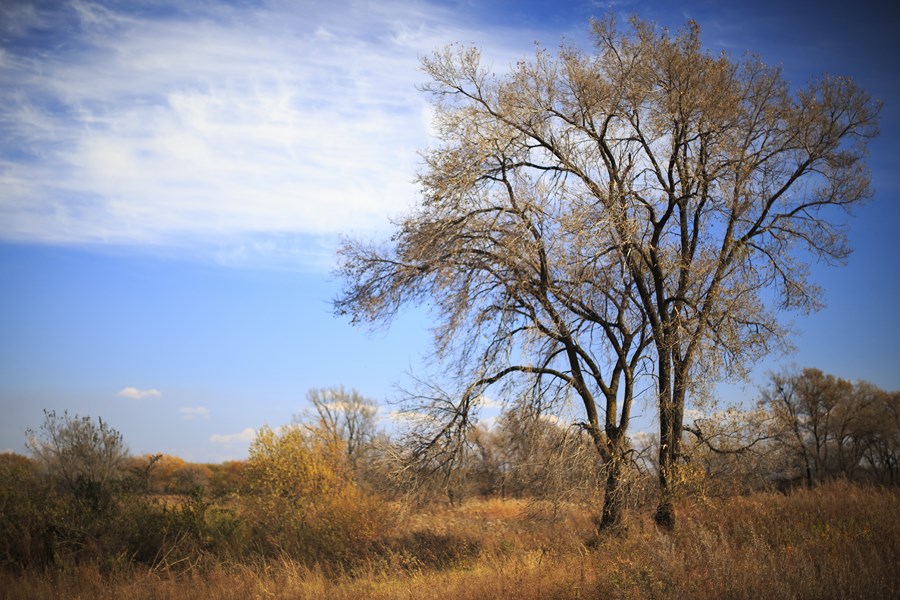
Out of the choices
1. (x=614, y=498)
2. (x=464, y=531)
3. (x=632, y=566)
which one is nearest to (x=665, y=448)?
(x=614, y=498)

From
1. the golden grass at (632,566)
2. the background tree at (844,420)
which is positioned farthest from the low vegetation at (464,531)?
the background tree at (844,420)

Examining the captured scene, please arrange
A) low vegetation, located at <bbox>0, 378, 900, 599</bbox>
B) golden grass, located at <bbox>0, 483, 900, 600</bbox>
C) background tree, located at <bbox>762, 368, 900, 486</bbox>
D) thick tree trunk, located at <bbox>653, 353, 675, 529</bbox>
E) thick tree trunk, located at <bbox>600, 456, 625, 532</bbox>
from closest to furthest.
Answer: golden grass, located at <bbox>0, 483, 900, 600</bbox>, low vegetation, located at <bbox>0, 378, 900, 599</bbox>, thick tree trunk, located at <bbox>600, 456, 625, 532</bbox>, thick tree trunk, located at <bbox>653, 353, 675, 529</bbox>, background tree, located at <bbox>762, 368, 900, 486</bbox>

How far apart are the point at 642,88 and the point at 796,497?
34.6 ft

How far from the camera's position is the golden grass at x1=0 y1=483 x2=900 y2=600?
352 inches

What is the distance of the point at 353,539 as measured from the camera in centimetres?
1761

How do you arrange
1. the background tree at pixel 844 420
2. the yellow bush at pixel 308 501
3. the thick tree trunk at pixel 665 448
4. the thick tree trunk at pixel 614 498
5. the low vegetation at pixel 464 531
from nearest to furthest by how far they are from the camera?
the low vegetation at pixel 464 531 < the thick tree trunk at pixel 614 498 < the thick tree trunk at pixel 665 448 < the yellow bush at pixel 308 501 < the background tree at pixel 844 420

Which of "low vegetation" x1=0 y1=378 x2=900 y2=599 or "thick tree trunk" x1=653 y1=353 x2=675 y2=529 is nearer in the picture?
"low vegetation" x1=0 y1=378 x2=900 y2=599

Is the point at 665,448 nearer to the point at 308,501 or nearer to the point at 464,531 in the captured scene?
the point at 464,531

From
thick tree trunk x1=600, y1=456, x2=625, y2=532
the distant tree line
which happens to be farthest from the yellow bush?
thick tree trunk x1=600, y1=456, x2=625, y2=532

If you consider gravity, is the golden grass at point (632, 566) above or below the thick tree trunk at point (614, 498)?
below

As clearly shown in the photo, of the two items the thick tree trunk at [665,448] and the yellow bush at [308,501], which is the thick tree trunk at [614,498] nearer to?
the thick tree trunk at [665,448]

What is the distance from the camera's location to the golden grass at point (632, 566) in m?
8.95

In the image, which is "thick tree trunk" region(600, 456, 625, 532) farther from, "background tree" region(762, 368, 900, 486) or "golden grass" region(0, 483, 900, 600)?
"background tree" region(762, 368, 900, 486)

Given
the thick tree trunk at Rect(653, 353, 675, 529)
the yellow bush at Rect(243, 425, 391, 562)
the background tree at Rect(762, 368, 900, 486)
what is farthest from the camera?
the background tree at Rect(762, 368, 900, 486)
